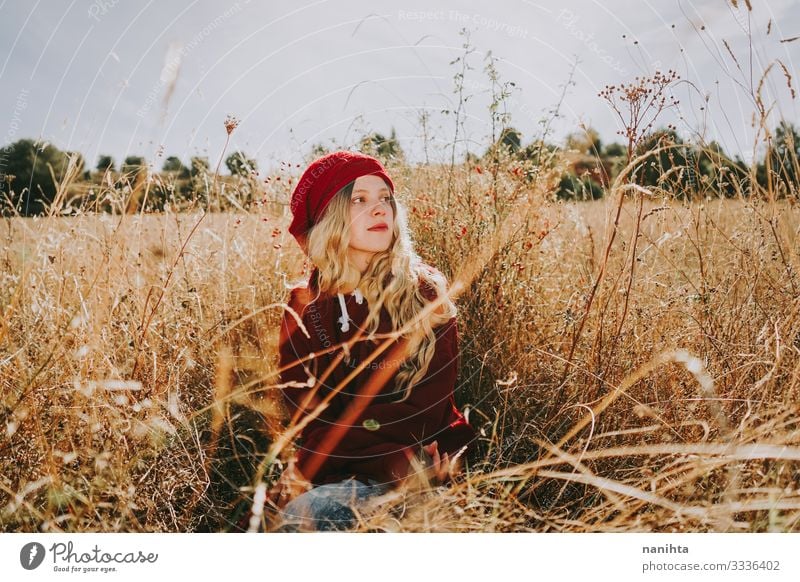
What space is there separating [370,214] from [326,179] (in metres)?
0.20

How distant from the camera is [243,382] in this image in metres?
2.05

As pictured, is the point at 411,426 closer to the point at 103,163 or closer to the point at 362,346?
the point at 362,346

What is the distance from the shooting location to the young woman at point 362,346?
5.04ft


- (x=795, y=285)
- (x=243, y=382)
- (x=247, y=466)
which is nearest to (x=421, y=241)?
(x=243, y=382)

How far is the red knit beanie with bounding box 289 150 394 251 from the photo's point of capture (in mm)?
1653

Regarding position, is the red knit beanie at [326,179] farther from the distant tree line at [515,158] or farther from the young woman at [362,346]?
the distant tree line at [515,158]

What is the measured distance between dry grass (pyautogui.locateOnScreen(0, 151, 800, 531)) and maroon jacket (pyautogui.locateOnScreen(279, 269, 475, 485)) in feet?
0.47

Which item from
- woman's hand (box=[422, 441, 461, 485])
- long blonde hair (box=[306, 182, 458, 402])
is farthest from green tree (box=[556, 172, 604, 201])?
woman's hand (box=[422, 441, 461, 485])

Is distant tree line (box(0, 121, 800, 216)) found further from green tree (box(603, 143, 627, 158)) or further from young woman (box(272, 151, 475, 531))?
young woman (box(272, 151, 475, 531))

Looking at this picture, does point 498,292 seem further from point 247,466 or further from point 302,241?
point 247,466

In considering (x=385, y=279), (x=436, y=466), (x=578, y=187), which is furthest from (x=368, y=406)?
(x=578, y=187)

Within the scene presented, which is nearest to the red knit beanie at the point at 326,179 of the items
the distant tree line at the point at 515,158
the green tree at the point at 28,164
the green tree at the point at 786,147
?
the distant tree line at the point at 515,158

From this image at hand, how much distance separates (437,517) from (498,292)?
0.99 metres

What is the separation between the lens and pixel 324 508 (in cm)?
137
